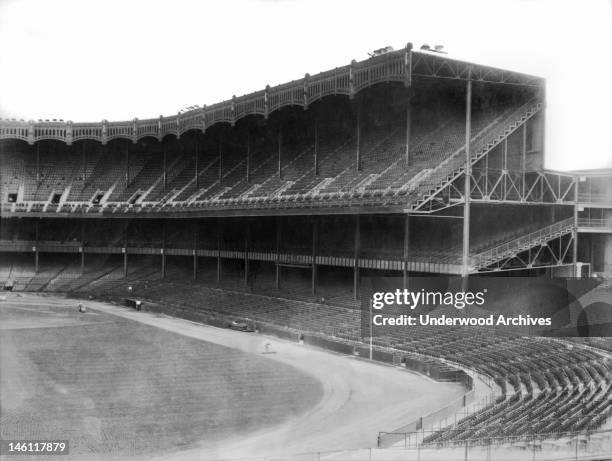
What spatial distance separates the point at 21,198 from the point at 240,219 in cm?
2361

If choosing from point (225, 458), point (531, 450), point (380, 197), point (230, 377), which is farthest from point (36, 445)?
point (380, 197)

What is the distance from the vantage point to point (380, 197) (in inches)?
1661

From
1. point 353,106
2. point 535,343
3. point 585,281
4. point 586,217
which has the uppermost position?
point 353,106

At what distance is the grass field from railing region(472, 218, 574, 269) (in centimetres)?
1266

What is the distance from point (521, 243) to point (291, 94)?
17851 millimetres

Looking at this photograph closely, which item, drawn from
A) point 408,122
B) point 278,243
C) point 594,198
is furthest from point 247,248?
point 594,198

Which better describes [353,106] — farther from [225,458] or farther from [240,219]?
[225,458]

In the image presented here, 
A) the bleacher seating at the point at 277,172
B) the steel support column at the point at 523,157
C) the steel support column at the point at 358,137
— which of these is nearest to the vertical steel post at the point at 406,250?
the bleacher seating at the point at 277,172

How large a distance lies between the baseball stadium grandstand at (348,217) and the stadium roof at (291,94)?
13 centimetres

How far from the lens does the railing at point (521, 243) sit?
40250 millimetres

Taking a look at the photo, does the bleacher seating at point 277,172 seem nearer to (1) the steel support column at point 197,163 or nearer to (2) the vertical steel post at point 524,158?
(1) the steel support column at point 197,163

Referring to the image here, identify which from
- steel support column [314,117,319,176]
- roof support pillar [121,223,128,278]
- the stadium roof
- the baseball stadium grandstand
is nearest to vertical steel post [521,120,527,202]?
the baseball stadium grandstand

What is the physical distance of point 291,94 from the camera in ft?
163

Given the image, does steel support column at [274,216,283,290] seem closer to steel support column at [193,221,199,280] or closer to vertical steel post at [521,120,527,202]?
steel support column at [193,221,199,280]
